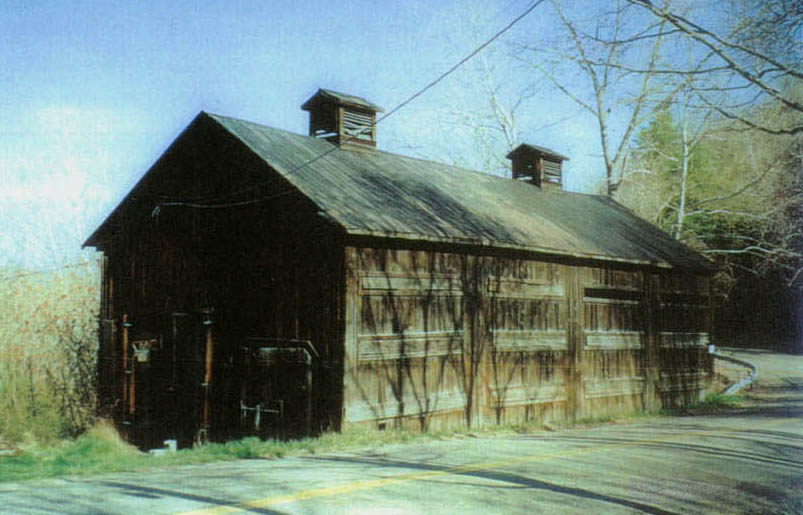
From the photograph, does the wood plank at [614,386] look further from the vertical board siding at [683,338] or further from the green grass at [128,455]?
the green grass at [128,455]

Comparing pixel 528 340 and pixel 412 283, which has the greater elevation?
pixel 412 283

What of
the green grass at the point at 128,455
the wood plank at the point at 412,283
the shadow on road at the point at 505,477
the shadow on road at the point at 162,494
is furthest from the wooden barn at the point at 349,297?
the shadow on road at the point at 162,494

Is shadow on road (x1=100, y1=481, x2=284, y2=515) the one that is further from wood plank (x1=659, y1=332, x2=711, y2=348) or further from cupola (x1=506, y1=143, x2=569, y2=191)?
cupola (x1=506, y1=143, x2=569, y2=191)

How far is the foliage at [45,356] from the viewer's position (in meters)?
11.8

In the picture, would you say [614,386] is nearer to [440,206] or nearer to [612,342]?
[612,342]

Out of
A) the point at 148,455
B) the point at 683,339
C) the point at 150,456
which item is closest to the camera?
the point at 150,456

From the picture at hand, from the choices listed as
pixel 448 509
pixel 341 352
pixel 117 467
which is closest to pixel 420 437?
pixel 341 352

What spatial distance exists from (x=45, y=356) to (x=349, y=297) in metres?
5.75

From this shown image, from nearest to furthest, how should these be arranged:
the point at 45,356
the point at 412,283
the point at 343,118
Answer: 1. the point at 412,283
2. the point at 45,356
3. the point at 343,118

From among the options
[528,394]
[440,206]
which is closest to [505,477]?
[528,394]

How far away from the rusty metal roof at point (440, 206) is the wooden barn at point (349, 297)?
2.6 inches

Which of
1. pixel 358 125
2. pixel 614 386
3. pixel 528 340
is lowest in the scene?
pixel 614 386

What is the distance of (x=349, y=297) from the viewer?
36.8 feet

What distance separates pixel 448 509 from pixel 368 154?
37.3 feet
